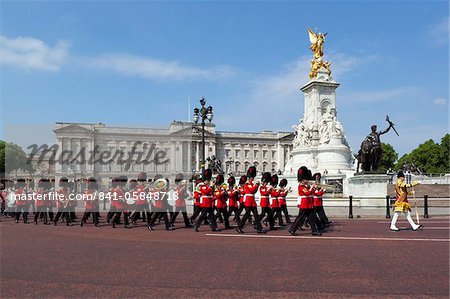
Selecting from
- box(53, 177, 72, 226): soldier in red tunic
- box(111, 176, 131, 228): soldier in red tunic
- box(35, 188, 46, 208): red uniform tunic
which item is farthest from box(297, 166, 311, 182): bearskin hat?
box(35, 188, 46, 208): red uniform tunic

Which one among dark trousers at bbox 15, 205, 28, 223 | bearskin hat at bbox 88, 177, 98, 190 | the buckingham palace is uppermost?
the buckingham palace

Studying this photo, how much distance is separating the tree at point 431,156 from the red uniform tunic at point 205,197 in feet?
262

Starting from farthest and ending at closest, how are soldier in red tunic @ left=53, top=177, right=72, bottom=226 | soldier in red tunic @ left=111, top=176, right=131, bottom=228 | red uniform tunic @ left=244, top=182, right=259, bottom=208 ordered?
soldier in red tunic @ left=53, top=177, right=72, bottom=226, soldier in red tunic @ left=111, top=176, right=131, bottom=228, red uniform tunic @ left=244, top=182, right=259, bottom=208

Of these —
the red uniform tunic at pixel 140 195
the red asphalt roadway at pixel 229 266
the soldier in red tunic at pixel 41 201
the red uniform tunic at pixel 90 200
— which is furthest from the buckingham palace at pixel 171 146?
the red asphalt roadway at pixel 229 266

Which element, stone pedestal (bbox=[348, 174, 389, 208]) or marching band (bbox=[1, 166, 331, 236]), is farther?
stone pedestal (bbox=[348, 174, 389, 208])

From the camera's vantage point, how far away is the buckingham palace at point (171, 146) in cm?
11019

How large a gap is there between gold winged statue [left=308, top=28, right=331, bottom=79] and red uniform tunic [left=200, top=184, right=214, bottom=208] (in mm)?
32308

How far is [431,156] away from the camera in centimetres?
8975

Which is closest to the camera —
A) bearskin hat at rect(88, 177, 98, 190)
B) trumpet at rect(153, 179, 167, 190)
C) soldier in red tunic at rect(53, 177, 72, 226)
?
trumpet at rect(153, 179, 167, 190)

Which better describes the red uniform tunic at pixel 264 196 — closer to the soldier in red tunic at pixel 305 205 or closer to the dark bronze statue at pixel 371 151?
the soldier in red tunic at pixel 305 205

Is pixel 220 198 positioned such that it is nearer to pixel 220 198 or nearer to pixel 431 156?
pixel 220 198

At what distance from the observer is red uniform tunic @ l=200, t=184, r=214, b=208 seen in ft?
46.5

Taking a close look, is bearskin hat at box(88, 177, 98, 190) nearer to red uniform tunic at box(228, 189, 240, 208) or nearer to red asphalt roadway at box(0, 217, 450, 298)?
red asphalt roadway at box(0, 217, 450, 298)

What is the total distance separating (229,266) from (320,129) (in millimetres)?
34257
